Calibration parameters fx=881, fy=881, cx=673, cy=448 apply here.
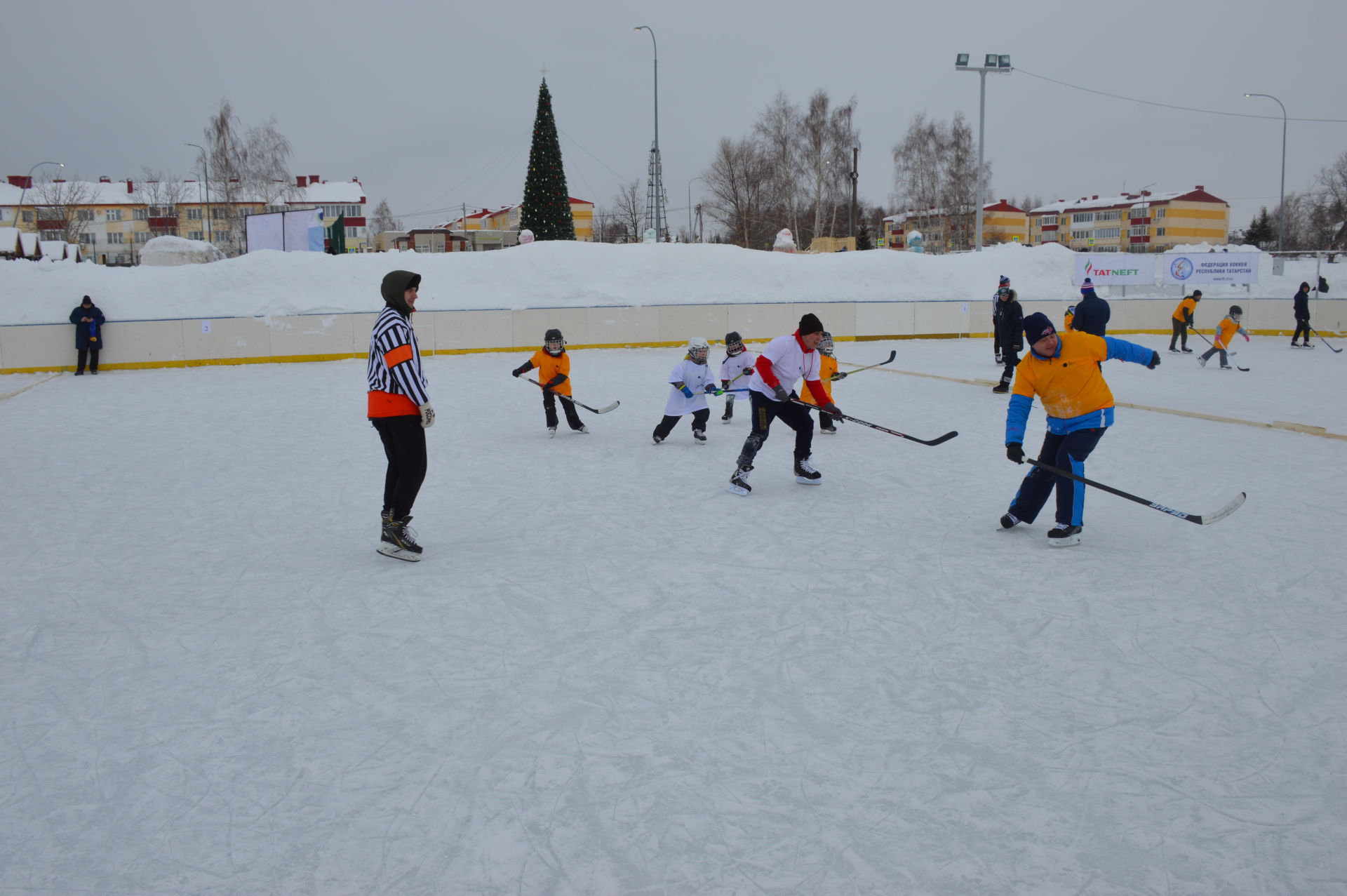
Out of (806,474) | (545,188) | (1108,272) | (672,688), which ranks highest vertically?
(545,188)

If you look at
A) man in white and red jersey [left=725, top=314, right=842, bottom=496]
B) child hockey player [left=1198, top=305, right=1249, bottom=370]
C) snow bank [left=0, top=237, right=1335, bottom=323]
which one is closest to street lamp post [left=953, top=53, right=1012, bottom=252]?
snow bank [left=0, top=237, right=1335, bottom=323]

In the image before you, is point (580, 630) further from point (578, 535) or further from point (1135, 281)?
point (1135, 281)

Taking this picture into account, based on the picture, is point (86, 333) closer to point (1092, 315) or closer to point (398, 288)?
point (398, 288)

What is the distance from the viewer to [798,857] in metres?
2.11

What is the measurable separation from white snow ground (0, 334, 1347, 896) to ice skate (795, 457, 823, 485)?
130mm

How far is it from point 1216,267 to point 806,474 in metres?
19.1

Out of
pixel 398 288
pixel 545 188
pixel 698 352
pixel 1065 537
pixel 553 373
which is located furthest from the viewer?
pixel 545 188

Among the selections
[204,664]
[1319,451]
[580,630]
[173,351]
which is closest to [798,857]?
[580,630]

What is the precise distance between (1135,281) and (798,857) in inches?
880

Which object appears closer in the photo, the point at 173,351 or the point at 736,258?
the point at 173,351

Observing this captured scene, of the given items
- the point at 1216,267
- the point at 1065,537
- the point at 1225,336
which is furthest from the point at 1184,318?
the point at 1065,537

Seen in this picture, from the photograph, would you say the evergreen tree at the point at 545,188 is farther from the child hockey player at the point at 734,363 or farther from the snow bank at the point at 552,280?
the child hockey player at the point at 734,363

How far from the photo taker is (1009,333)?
10.7 meters

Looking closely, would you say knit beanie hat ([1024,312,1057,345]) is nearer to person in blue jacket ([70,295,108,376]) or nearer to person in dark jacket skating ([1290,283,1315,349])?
→ person in blue jacket ([70,295,108,376])
